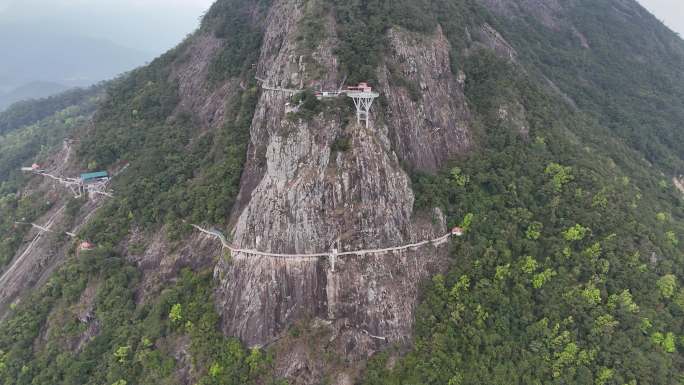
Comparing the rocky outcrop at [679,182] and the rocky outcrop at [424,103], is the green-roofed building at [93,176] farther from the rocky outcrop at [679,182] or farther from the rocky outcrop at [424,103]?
the rocky outcrop at [679,182]

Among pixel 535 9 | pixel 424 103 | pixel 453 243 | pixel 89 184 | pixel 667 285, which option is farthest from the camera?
pixel 535 9

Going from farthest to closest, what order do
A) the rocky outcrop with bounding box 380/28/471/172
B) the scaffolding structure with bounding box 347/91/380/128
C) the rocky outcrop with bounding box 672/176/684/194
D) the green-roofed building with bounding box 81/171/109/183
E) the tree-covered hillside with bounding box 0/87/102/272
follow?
the rocky outcrop with bounding box 672/176/684/194 → the tree-covered hillside with bounding box 0/87/102/272 → the green-roofed building with bounding box 81/171/109/183 → the rocky outcrop with bounding box 380/28/471/172 → the scaffolding structure with bounding box 347/91/380/128

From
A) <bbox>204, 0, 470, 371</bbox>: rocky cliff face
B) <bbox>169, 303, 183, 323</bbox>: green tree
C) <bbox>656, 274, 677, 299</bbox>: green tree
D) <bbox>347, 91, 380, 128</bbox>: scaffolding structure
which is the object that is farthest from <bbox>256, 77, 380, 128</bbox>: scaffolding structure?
<bbox>656, 274, 677, 299</bbox>: green tree

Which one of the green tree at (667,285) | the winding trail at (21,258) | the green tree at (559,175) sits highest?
the green tree at (559,175)

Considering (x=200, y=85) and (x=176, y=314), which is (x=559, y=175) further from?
(x=200, y=85)

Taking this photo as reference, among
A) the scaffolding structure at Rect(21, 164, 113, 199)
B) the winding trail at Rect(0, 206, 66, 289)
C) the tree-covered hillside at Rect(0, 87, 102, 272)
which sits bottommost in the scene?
the tree-covered hillside at Rect(0, 87, 102, 272)

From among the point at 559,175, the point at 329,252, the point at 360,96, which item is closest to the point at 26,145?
the point at 329,252

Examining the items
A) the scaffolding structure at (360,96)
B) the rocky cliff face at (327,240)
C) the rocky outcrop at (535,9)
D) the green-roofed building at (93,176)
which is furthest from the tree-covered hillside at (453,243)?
the rocky outcrop at (535,9)

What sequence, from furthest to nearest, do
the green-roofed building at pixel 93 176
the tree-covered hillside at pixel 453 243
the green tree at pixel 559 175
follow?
the green-roofed building at pixel 93 176 < the green tree at pixel 559 175 < the tree-covered hillside at pixel 453 243

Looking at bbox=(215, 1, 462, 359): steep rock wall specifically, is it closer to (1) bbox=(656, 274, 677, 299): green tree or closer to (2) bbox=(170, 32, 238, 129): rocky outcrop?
(2) bbox=(170, 32, 238, 129): rocky outcrop
